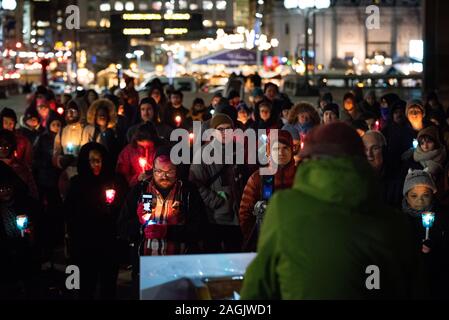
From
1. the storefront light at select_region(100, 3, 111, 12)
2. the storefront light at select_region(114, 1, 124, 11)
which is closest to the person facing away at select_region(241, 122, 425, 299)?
the storefront light at select_region(100, 3, 111, 12)

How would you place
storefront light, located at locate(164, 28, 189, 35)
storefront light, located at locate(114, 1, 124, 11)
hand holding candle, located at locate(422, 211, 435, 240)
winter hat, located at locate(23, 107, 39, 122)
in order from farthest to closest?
storefront light, located at locate(114, 1, 124, 11)
storefront light, located at locate(164, 28, 189, 35)
winter hat, located at locate(23, 107, 39, 122)
hand holding candle, located at locate(422, 211, 435, 240)

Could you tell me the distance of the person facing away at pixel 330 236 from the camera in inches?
150

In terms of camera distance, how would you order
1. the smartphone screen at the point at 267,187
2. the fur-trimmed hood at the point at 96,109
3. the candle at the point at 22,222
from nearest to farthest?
the smartphone screen at the point at 267,187 → the candle at the point at 22,222 → the fur-trimmed hood at the point at 96,109

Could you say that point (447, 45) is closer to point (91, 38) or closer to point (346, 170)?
point (346, 170)

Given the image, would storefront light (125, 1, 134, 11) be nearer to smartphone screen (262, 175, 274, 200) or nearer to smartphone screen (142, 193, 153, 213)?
smartphone screen (262, 175, 274, 200)

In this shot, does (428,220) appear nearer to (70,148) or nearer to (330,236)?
(330,236)

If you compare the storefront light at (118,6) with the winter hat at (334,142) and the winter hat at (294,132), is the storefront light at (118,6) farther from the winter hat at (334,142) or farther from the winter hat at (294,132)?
the winter hat at (334,142)

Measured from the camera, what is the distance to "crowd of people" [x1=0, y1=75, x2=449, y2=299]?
3861 millimetres

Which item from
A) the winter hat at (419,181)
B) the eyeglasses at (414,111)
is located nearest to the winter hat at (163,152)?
the winter hat at (419,181)

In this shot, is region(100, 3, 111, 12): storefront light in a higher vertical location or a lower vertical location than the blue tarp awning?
higher

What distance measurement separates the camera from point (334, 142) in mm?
3975

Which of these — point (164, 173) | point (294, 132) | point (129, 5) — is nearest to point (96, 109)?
point (294, 132)

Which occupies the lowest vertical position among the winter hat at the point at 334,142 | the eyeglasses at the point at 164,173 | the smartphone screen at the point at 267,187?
the smartphone screen at the point at 267,187

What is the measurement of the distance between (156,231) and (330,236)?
354 cm
